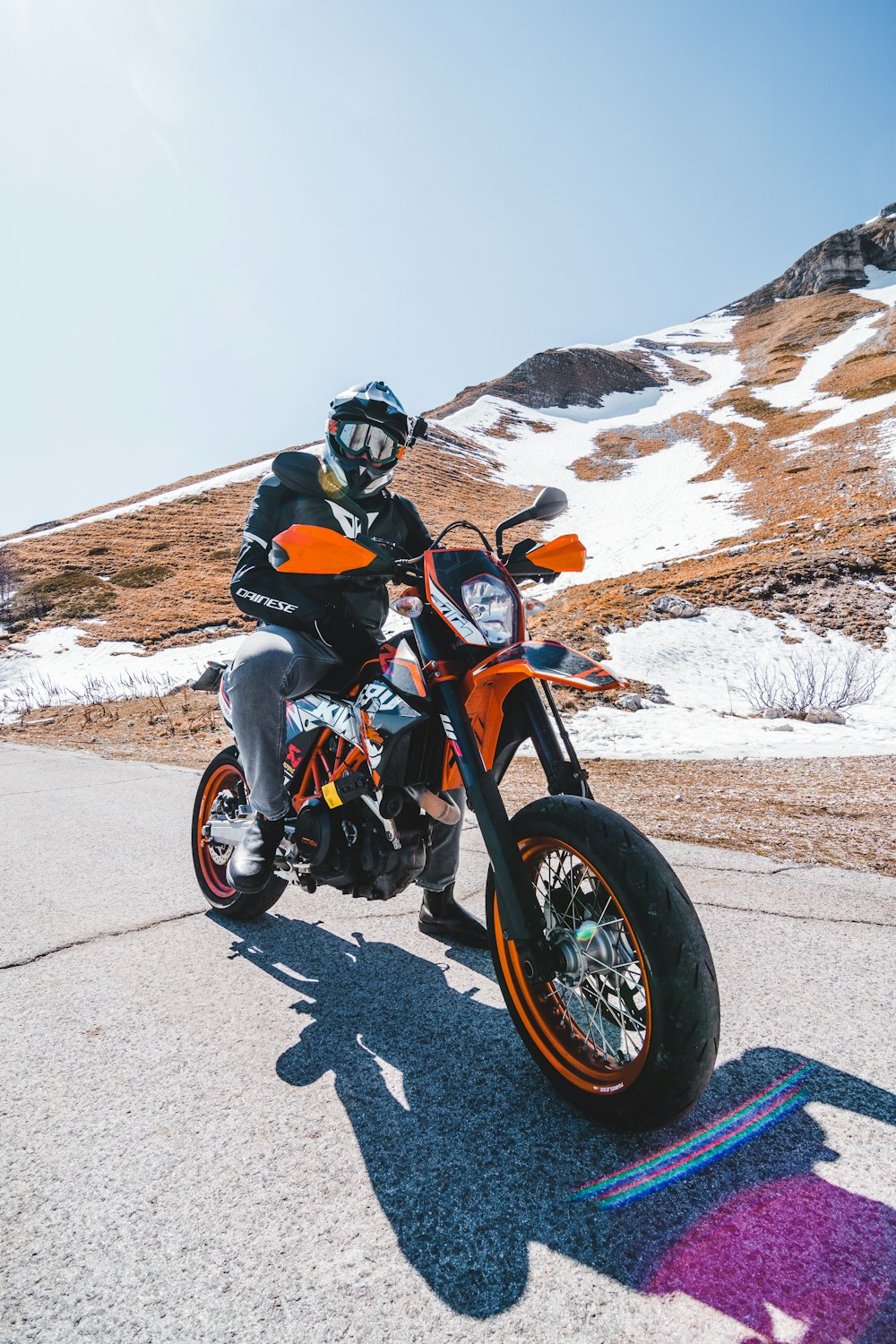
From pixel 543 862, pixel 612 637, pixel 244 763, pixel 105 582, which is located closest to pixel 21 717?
pixel 612 637

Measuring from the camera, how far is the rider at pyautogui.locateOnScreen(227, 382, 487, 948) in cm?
294

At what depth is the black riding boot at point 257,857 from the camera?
2979 mm

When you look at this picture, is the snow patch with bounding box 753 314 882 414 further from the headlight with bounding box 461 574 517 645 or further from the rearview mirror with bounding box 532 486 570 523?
the headlight with bounding box 461 574 517 645

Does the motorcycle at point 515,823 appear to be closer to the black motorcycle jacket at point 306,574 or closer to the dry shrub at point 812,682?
the black motorcycle jacket at point 306,574

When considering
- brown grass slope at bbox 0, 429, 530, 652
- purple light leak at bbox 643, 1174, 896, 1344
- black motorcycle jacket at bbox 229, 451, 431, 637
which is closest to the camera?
purple light leak at bbox 643, 1174, 896, 1344

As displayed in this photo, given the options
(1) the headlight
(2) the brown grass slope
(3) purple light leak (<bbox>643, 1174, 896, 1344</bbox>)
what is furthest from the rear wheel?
(2) the brown grass slope

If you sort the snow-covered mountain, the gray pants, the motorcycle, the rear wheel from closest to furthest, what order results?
the motorcycle < the gray pants < the rear wheel < the snow-covered mountain

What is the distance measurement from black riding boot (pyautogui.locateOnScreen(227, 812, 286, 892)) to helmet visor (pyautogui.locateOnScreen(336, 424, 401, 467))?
1719 millimetres

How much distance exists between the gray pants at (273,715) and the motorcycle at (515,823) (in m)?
0.08

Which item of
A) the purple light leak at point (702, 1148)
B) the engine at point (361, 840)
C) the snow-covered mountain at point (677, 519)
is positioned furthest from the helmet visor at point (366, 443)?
the snow-covered mountain at point (677, 519)

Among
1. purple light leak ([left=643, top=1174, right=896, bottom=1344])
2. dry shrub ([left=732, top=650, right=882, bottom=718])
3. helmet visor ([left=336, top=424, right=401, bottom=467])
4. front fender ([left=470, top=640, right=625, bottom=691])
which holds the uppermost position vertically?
helmet visor ([left=336, top=424, right=401, bottom=467])

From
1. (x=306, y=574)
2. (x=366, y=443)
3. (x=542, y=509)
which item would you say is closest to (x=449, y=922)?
(x=306, y=574)

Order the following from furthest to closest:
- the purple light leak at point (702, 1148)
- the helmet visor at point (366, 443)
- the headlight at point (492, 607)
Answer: the helmet visor at point (366, 443), the headlight at point (492, 607), the purple light leak at point (702, 1148)

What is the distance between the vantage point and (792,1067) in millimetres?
1975
